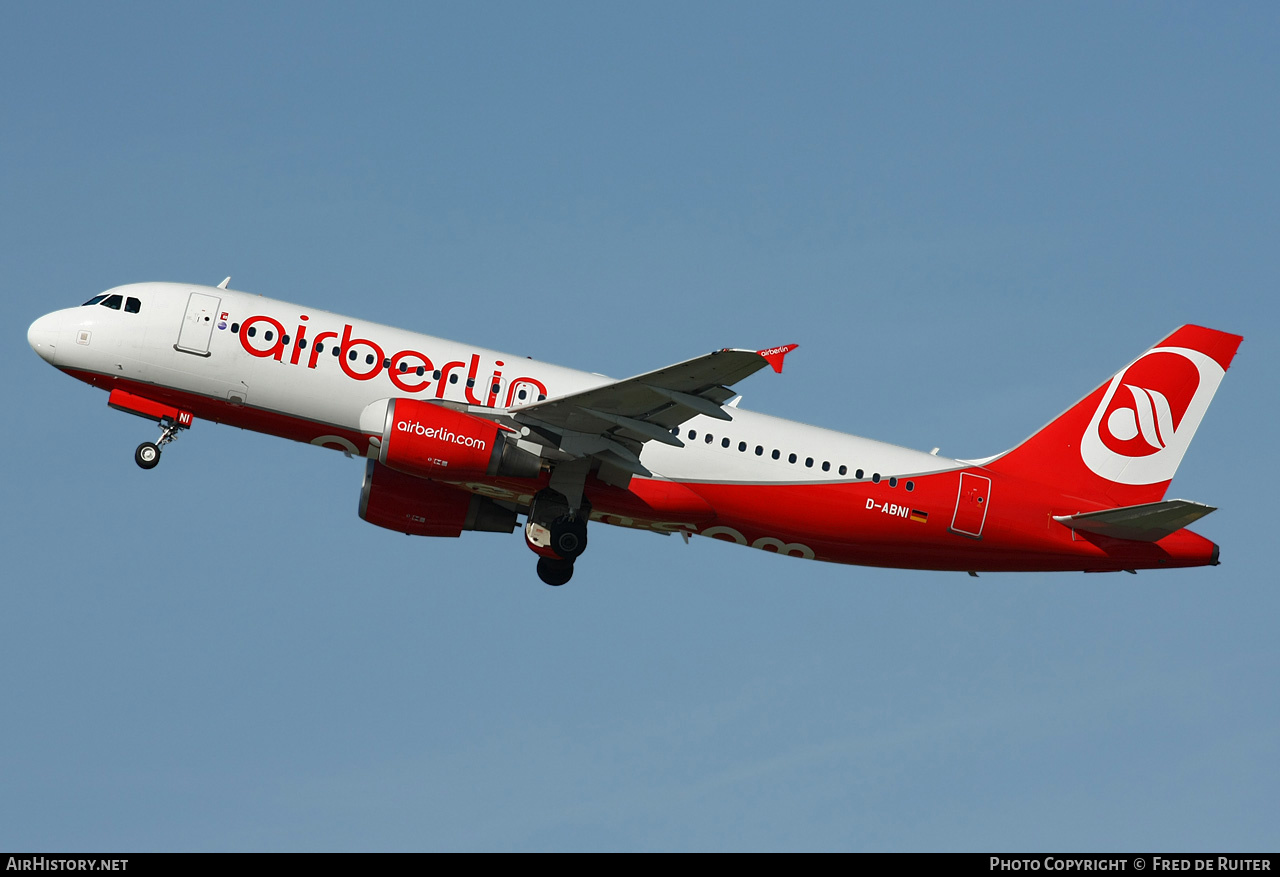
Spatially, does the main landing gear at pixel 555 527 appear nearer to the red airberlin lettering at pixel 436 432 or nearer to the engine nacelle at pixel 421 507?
the engine nacelle at pixel 421 507

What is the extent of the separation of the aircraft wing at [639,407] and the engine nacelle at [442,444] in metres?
0.90

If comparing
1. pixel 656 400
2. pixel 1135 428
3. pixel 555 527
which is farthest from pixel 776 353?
pixel 1135 428

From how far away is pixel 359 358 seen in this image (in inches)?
1361

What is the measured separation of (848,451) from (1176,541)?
8.88 m

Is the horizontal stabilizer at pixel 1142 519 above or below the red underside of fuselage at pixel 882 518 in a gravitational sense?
above

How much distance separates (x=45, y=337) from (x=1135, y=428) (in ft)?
95.0

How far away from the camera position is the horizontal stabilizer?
34500 mm

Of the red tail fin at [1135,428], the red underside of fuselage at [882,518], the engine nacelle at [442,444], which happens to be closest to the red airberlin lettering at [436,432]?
the engine nacelle at [442,444]

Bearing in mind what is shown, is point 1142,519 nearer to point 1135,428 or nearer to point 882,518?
point 1135,428

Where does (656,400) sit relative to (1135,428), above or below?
below

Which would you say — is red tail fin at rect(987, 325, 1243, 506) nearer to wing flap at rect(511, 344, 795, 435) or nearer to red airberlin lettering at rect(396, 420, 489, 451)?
wing flap at rect(511, 344, 795, 435)

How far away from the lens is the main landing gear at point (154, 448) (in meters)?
35.3

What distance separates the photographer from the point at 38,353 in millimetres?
35344

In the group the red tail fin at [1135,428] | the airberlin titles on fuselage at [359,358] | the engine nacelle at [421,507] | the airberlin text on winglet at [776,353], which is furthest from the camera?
the red tail fin at [1135,428]
